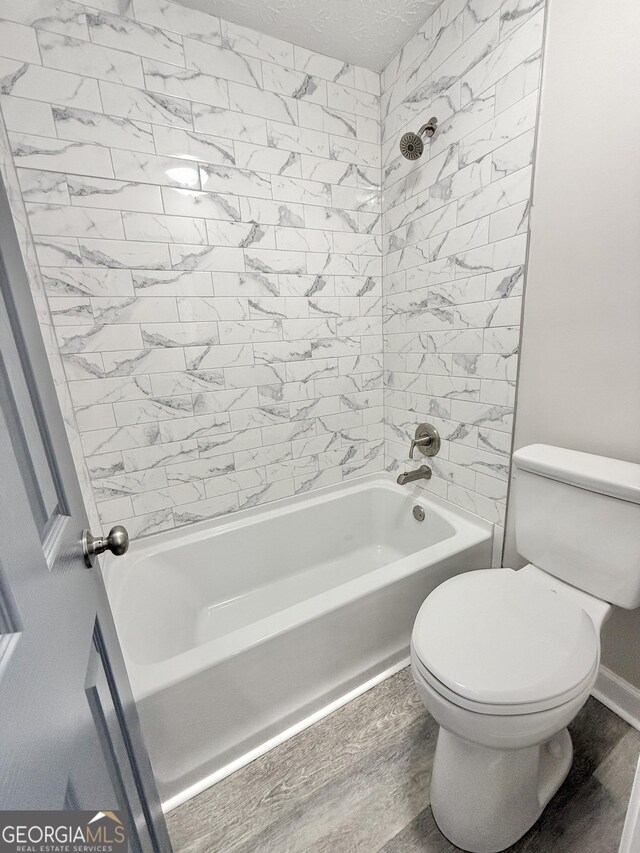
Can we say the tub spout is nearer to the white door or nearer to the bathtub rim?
the bathtub rim

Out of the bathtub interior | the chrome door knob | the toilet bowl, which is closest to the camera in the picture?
the chrome door knob

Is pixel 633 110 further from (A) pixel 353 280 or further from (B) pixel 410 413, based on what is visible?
(B) pixel 410 413

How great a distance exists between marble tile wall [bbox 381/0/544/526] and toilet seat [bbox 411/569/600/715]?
51 cm

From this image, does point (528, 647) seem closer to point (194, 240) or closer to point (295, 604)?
point (295, 604)

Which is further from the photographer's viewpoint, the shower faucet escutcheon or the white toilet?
the shower faucet escutcheon

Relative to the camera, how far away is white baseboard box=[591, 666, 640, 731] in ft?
3.82

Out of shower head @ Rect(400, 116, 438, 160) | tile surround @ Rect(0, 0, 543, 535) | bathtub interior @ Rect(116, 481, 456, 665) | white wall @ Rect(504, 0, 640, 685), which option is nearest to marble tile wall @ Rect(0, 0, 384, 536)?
tile surround @ Rect(0, 0, 543, 535)

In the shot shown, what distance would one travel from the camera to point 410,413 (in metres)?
1.86

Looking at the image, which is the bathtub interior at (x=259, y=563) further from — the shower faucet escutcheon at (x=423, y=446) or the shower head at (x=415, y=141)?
the shower head at (x=415, y=141)

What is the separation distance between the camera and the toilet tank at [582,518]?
98 cm

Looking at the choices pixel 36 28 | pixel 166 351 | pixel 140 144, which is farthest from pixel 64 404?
pixel 36 28

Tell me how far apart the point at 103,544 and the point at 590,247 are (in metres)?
1.46

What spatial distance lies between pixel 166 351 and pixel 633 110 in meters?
1.63

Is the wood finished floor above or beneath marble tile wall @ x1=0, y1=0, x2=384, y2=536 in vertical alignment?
beneath
